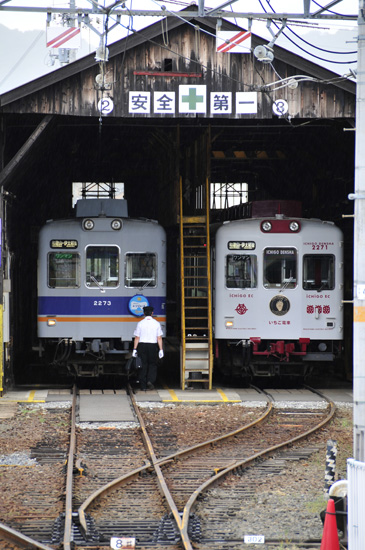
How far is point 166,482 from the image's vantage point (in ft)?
29.0

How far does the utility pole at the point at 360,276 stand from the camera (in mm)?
6516

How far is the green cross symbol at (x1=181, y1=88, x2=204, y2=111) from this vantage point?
1467 centimetres

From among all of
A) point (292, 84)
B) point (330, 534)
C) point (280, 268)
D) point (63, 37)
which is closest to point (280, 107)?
point (292, 84)

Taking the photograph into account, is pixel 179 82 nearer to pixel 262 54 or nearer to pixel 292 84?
pixel 292 84

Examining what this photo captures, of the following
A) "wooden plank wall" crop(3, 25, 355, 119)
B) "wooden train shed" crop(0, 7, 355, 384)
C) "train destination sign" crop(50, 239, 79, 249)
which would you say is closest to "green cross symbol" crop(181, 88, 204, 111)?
"wooden train shed" crop(0, 7, 355, 384)

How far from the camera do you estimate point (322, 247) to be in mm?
16391

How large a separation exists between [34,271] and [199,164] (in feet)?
20.5

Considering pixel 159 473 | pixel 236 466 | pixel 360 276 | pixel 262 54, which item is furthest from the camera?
pixel 262 54

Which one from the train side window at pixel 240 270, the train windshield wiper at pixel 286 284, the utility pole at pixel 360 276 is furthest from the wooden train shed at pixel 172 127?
the utility pole at pixel 360 276

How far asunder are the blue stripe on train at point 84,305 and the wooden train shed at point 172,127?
78cm

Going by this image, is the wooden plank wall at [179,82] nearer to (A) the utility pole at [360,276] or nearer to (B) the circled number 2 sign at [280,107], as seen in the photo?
(B) the circled number 2 sign at [280,107]

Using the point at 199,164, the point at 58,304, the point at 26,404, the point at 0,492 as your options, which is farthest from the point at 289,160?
the point at 0,492

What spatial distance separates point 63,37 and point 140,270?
554 centimetres

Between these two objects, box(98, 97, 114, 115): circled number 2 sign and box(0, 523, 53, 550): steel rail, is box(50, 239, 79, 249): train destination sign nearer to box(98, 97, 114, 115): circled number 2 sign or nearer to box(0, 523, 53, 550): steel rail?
box(98, 97, 114, 115): circled number 2 sign
